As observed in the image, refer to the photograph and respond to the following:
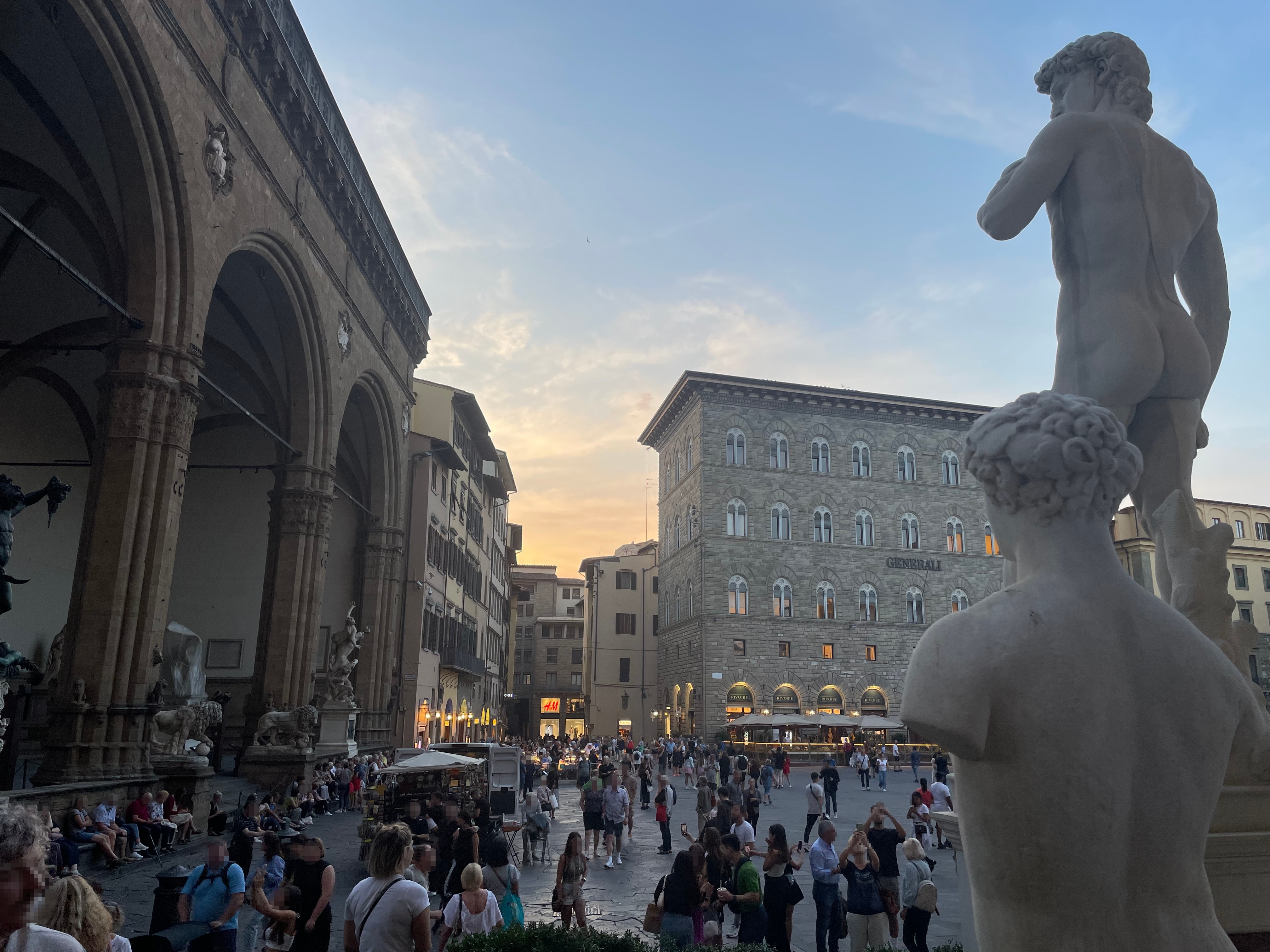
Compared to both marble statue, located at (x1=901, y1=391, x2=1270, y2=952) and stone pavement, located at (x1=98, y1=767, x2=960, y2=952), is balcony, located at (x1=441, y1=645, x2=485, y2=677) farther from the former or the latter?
marble statue, located at (x1=901, y1=391, x2=1270, y2=952)

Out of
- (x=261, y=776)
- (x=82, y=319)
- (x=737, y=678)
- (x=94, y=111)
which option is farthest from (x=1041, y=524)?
(x=737, y=678)

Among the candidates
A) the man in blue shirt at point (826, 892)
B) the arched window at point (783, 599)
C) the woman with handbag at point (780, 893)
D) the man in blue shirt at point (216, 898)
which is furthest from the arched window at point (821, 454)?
the man in blue shirt at point (216, 898)

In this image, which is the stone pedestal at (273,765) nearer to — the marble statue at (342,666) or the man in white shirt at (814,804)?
the marble statue at (342,666)

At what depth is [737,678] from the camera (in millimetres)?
43594

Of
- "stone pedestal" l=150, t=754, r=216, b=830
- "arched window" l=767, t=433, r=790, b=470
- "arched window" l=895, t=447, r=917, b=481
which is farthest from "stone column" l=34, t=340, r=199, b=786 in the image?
"arched window" l=895, t=447, r=917, b=481

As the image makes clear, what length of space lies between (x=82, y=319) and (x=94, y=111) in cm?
809

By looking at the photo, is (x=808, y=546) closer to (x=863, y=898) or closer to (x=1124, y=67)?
(x=863, y=898)

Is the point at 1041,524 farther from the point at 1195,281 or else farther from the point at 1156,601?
the point at 1195,281

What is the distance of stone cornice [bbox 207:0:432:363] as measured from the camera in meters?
15.0

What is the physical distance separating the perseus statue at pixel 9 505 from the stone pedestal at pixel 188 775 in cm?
531

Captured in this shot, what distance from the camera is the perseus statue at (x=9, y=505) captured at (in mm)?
7660

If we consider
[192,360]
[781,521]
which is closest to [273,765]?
[192,360]

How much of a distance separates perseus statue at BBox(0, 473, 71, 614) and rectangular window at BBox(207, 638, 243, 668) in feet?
61.2

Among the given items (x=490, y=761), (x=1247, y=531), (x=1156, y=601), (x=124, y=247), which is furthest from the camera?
(x=1247, y=531)
